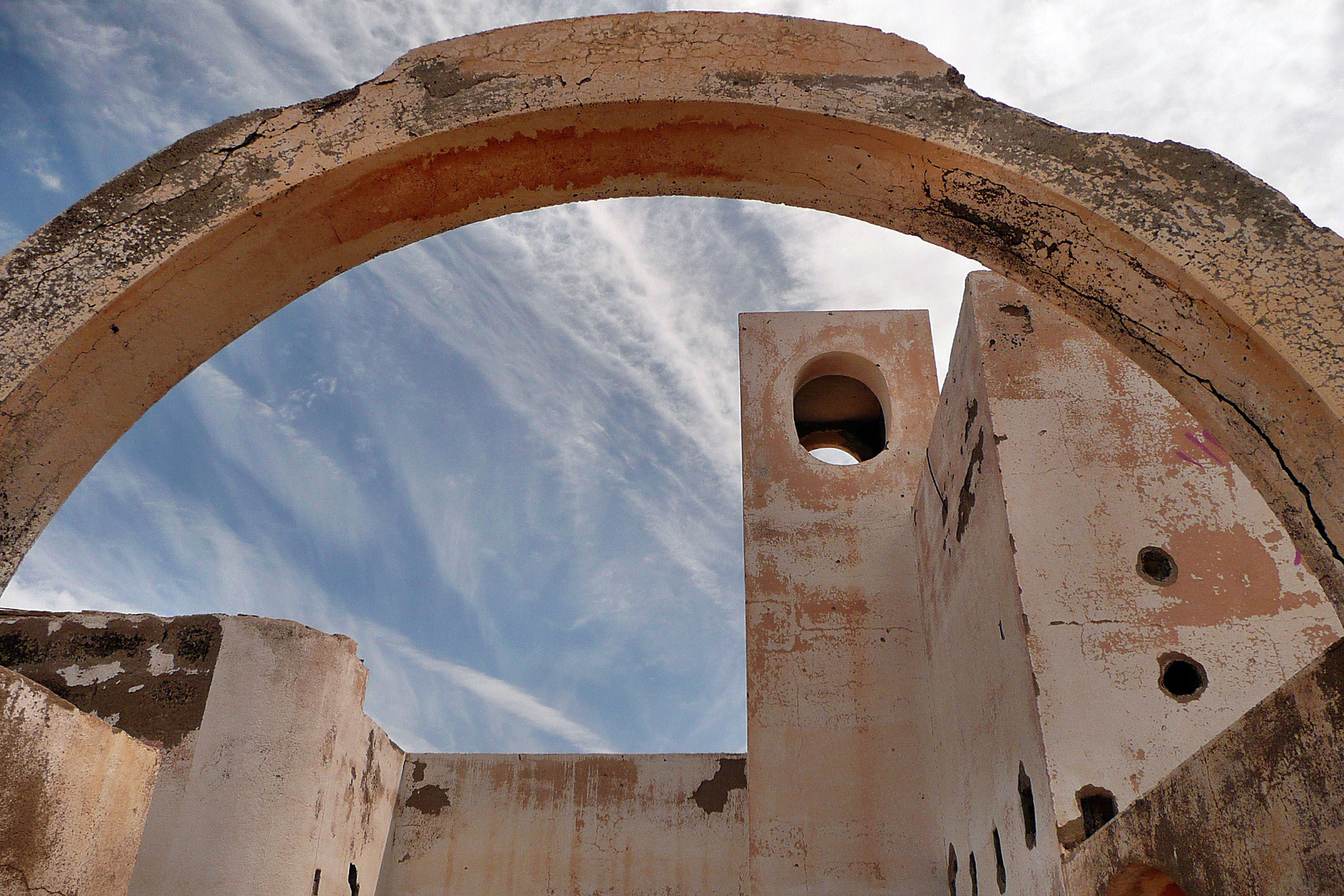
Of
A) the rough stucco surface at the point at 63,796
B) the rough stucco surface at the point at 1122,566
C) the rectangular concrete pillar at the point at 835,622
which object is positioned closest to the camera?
the rough stucco surface at the point at 63,796

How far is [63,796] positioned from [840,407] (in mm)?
7410

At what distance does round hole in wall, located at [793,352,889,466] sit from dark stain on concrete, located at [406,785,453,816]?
4.47 m

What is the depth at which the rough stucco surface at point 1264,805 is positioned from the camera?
1.83 metres

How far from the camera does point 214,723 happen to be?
5562 millimetres

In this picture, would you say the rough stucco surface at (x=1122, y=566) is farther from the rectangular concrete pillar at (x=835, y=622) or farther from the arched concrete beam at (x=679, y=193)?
the rectangular concrete pillar at (x=835, y=622)

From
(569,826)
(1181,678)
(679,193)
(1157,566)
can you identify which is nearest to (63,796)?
(679,193)

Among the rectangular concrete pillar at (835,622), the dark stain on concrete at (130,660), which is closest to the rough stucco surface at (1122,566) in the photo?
the rectangular concrete pillar at (835,622)

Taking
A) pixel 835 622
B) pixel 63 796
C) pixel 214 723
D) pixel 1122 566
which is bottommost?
pixel 63 796

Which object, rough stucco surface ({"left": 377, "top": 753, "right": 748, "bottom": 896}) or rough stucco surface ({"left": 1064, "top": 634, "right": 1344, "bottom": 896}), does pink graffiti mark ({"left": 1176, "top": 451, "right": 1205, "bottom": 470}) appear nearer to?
rough stucco surface ({"left": 1064, "top": 634, "right": 1344, "bottom": 896})

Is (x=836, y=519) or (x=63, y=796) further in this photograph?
(x=836, y=519)

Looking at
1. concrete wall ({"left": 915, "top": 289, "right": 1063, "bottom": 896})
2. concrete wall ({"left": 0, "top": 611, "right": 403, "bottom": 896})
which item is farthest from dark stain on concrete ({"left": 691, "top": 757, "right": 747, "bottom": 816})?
concrete wall ({"left": 0, "top": 611, "right": 403, "bottom": 896})

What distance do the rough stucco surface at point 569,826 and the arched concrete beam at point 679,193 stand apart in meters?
6.95

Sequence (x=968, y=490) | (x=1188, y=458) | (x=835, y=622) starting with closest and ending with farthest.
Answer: (x=1188, y=458) → (x=968, y=490) → (x=835, y=622)

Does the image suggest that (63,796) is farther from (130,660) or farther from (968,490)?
(130,660)
